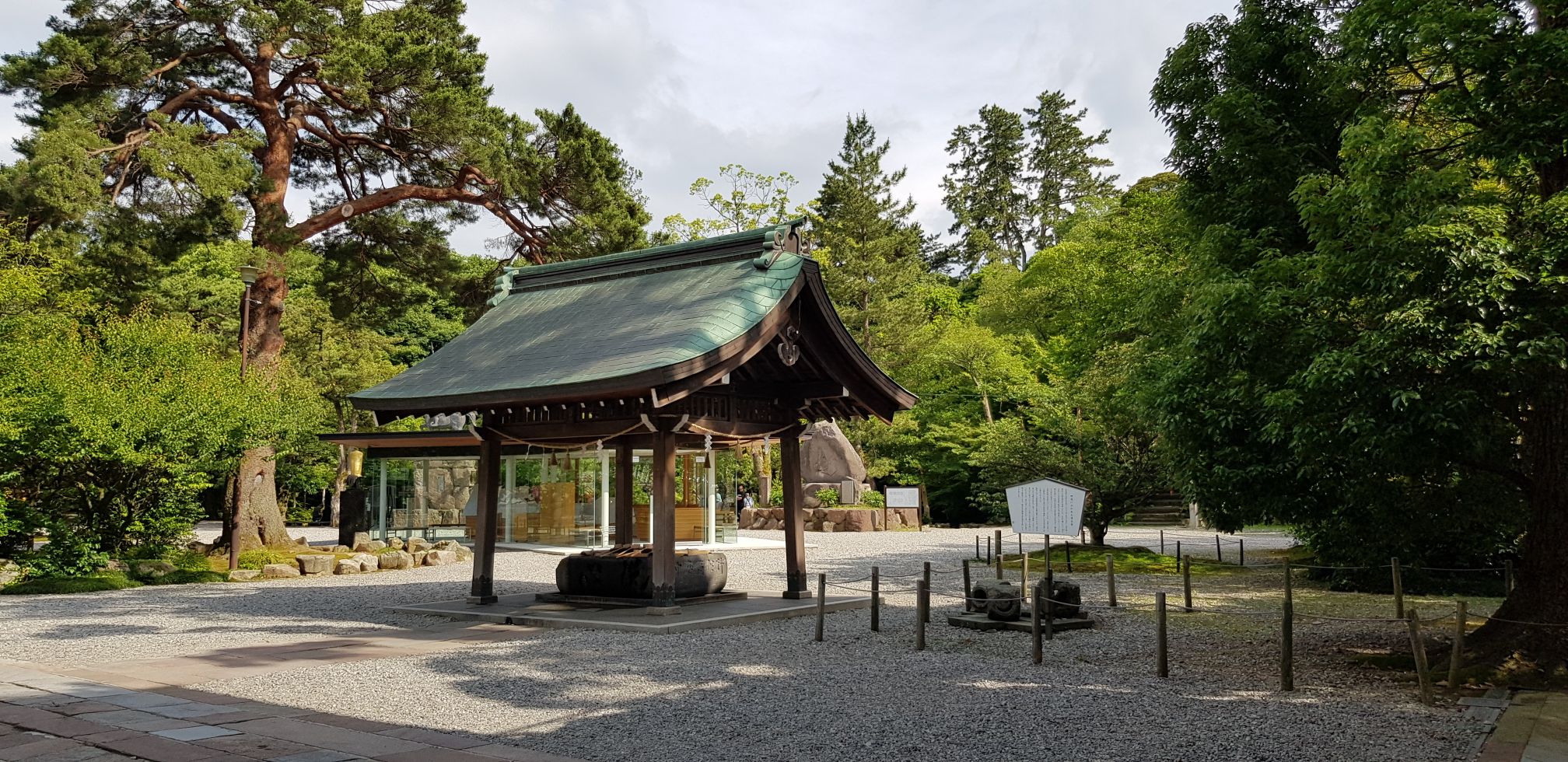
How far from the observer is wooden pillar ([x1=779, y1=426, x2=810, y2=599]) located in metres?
13.8

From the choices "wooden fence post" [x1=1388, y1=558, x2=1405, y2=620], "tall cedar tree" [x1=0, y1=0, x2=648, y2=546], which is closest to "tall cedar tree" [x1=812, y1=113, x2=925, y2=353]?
"tall cedar tree" [x1=0, y1=0, x2=648, y2=546]

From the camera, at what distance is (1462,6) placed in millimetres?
7422

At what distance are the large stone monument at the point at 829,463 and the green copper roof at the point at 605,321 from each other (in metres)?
21.1

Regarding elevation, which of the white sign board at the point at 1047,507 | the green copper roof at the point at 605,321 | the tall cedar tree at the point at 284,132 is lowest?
the white sign board at the point at 1047,507

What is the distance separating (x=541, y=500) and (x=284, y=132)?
1060 cm

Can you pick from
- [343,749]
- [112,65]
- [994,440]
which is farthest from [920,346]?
[343,749]

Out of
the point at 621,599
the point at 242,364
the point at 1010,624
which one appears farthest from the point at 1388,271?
the point at 242,364

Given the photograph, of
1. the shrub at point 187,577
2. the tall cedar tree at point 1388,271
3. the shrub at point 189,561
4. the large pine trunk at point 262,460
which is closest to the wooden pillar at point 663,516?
the tall cedar tree at point 1388,271

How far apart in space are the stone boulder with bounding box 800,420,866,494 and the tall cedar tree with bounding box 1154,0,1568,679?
2606cm

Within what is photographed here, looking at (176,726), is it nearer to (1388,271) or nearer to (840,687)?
(840,687)

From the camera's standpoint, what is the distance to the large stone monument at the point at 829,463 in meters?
36.0

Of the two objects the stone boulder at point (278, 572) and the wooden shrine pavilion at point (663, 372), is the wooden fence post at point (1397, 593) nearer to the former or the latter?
the wooden shrine pavilion at point (663, 372)

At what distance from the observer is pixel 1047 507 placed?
14.2 meters

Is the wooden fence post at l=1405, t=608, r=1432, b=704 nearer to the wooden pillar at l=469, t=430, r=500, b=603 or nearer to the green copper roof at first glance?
the green copper roof
